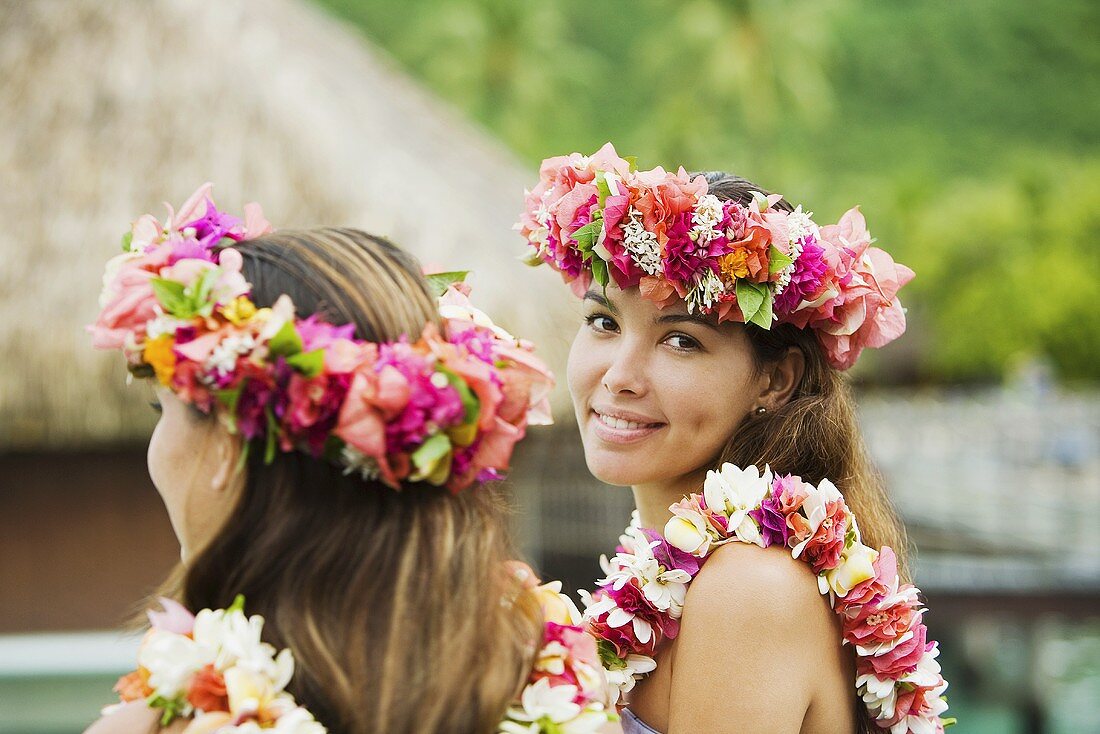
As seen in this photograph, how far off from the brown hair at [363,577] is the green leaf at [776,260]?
76 centimetres

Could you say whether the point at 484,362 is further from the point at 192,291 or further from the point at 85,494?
the point at 85,494

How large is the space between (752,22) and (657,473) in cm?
2999

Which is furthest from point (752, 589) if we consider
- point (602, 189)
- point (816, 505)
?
point (602, 189)

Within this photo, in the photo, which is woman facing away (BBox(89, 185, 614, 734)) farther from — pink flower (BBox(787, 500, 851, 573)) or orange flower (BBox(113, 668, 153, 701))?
pink flower (BBox(787, 500, 851, 573))

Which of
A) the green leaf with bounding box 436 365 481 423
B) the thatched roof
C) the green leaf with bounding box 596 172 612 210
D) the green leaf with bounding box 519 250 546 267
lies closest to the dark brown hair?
the green leaf with bounding box 596 172 612 210

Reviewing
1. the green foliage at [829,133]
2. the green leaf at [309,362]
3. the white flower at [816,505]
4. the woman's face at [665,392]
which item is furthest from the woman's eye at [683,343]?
the green foliage at [829,133]

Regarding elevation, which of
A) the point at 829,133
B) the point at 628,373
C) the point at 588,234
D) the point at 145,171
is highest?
the point at 588,234

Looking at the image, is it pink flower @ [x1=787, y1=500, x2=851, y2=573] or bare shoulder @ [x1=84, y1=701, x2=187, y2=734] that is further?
pink flower @ [x1=787, y1=500, x2=851, y2=573]

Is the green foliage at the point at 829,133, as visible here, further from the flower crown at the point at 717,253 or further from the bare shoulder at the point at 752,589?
the bare shoulder at the point at 752,589

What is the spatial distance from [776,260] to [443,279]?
61cm

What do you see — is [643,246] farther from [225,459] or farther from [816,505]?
[225,459]

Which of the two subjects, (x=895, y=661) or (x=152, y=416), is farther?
(x=152, y=416)

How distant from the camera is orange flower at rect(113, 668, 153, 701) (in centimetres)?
165

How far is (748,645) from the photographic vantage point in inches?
77.2
